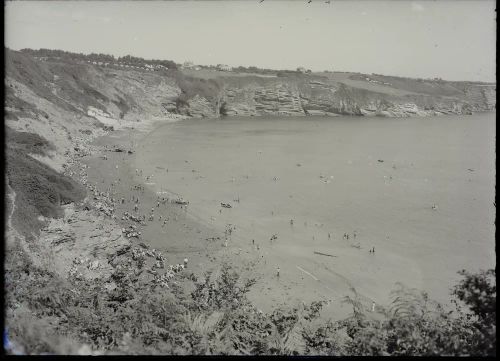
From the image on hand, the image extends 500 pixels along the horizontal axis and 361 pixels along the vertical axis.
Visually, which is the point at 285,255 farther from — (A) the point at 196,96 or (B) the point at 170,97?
(A) the point at 196,96

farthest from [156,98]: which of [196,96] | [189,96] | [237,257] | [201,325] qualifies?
[201,325]

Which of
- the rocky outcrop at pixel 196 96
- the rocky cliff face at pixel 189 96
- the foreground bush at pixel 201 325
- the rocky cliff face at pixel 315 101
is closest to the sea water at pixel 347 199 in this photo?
the foreground bush at pixel 201 325

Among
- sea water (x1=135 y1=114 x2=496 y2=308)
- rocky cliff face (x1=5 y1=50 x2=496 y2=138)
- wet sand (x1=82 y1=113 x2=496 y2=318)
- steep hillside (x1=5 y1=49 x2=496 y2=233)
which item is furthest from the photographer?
rocky cliff face (x1=5 y1=50 x2=496 y2=138)

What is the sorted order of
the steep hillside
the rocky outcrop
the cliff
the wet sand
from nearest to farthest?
the wet sand, the steep hillside, the cliff, the rocky outcrop

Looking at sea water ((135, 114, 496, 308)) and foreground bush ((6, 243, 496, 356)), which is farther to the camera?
sea water ((135, 114, 496, 308))

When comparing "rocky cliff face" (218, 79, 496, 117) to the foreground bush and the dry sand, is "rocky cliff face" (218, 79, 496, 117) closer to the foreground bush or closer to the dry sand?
the dry sand

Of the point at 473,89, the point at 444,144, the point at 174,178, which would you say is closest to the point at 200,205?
the point at 174,178

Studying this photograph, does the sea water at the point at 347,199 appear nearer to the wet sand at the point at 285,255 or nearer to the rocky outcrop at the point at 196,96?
the wet sand at the point at 285,255

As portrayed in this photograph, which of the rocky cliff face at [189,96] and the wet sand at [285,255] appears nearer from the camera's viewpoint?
the wet sand at [285,255]

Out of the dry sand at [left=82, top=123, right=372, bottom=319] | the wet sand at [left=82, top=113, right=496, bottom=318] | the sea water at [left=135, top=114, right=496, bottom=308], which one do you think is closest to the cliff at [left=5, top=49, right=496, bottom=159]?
the sea water at [left=135, top=114, right=496, bottom=308]

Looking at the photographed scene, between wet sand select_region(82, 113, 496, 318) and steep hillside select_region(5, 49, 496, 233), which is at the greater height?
steep hillside select_region(5, 49, 496, 233)

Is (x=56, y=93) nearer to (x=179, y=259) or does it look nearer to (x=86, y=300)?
(x=179, y=259)
